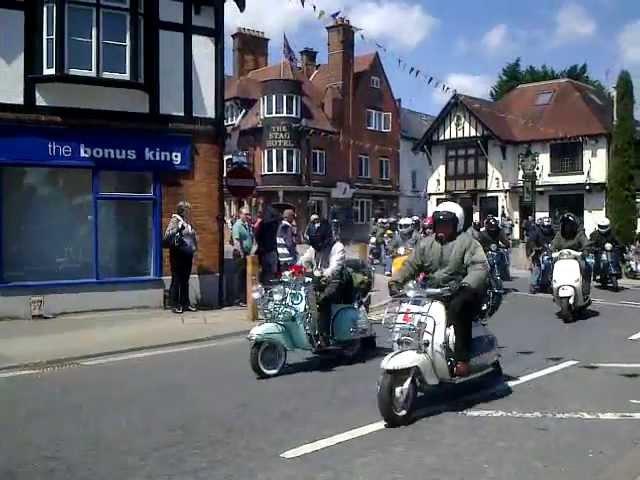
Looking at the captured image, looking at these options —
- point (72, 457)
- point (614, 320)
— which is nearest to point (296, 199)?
point (614, 320)

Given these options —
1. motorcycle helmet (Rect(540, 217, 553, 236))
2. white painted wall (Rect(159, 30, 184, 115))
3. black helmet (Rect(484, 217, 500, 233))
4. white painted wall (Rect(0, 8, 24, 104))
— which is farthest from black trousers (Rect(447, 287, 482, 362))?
motorcycle helmet (Rect(540, 217, 553, 236))

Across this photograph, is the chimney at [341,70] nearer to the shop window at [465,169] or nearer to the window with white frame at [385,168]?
the window with white frame at [385,168]

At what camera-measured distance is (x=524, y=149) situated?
134 feet

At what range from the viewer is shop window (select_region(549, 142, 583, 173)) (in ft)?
127

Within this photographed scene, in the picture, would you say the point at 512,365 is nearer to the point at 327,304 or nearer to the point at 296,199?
the point at 327,304

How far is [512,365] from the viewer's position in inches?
347

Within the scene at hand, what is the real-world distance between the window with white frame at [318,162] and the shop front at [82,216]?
32528 mm

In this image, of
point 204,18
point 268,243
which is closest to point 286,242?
point 268,243

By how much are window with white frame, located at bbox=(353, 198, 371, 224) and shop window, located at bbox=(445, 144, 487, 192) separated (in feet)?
23.6

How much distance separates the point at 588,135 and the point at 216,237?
28742 millimetres

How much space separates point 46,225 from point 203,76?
3993mm

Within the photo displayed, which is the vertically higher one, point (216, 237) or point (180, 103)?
point (180, 103)

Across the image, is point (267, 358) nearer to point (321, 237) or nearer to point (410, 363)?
point (321, 237)

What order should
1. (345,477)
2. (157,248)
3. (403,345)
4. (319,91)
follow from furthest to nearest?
1. (319,91)
2. (157,248)
3. (403,345)
4. (345,477)
